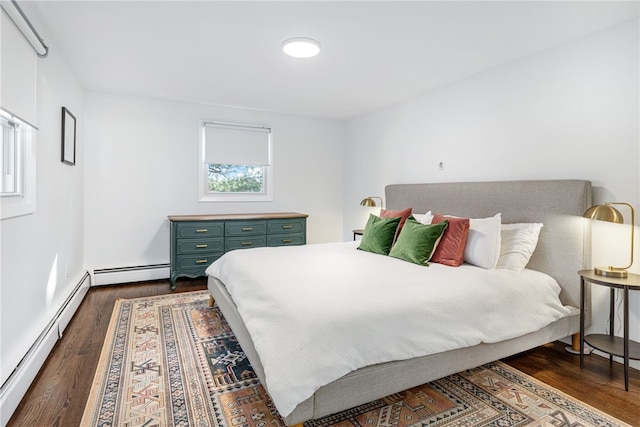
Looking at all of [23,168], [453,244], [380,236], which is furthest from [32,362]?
[453,244]

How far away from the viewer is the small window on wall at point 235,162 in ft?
15.6

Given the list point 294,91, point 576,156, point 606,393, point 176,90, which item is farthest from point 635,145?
point 176,90

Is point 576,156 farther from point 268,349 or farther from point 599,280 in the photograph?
point 268,349

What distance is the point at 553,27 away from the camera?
95.6 inches

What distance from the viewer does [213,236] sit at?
14.0 ft

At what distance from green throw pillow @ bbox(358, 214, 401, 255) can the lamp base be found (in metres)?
1.50

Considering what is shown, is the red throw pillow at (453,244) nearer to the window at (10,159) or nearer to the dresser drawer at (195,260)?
the dresser drawer at (195,260)

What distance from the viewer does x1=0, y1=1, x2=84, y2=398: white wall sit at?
1945 millimetres

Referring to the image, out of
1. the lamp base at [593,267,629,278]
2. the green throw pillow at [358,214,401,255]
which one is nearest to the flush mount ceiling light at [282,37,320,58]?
the green throw pillow at [358,214,401,255]

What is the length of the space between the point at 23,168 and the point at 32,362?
1.19 m

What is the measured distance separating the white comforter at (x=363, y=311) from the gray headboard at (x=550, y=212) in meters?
0.14

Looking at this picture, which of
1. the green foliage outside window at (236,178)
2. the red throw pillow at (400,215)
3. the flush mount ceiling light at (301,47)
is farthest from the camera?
the green foliage outside window at (236,178)

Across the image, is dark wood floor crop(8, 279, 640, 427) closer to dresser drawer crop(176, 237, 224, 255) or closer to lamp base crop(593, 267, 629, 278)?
lamp base crop(593, 267, 629, 278)

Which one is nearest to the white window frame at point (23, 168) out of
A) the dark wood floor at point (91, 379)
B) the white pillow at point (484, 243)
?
the dark wood floor at point (91, 379)
